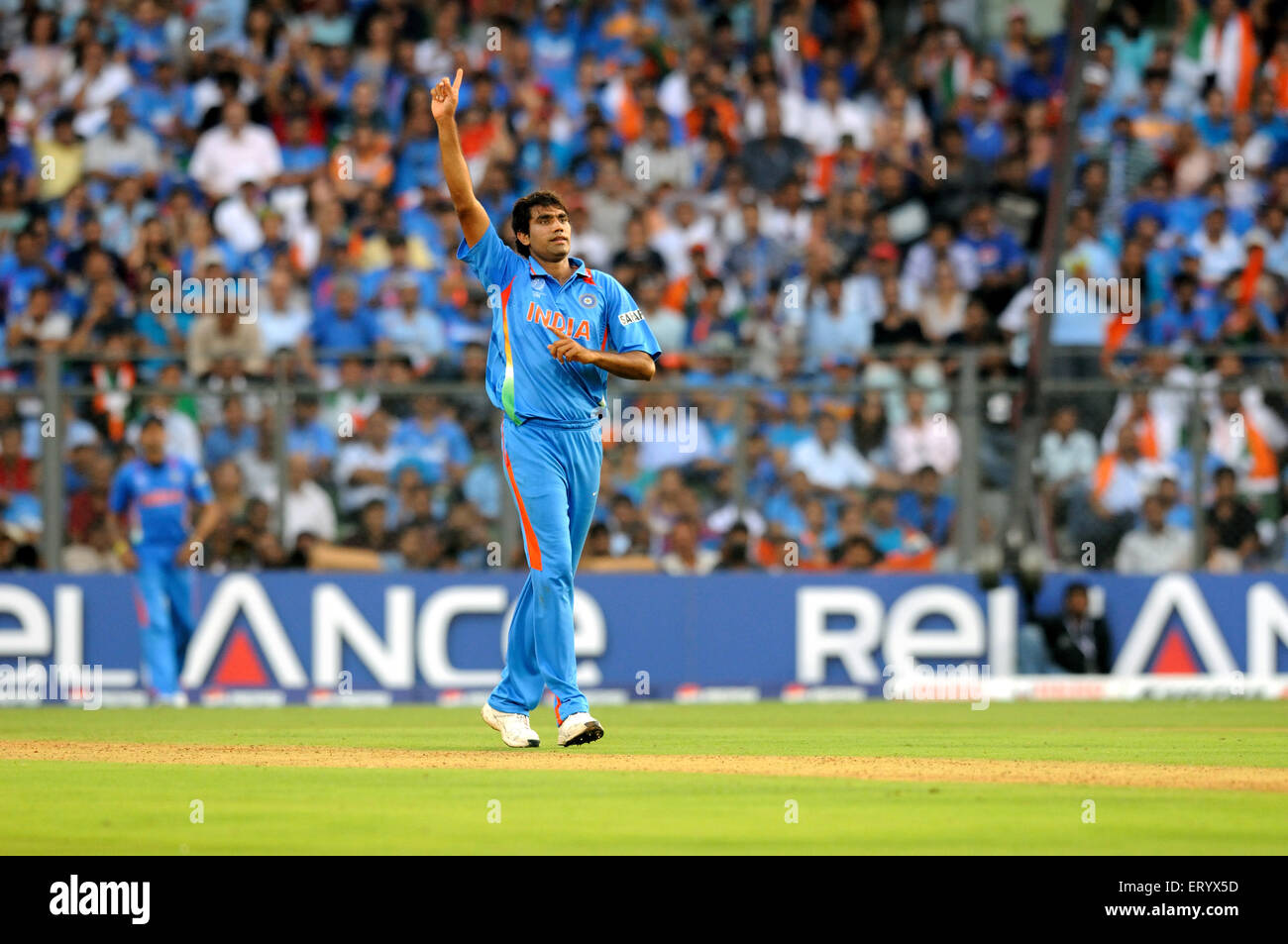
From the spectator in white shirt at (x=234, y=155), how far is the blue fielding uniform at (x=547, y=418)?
10.9 meters

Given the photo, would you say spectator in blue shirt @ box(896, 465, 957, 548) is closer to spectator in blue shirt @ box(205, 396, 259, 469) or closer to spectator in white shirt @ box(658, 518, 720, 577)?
spectator in white shirt @ box(658, 518, 720, 577)

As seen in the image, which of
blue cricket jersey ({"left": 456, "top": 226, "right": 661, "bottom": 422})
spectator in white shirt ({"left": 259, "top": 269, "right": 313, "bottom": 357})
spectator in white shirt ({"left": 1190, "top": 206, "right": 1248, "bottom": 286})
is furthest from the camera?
spectator in white shirt ({"left": 1190, "top": 206, "right": 1248, "bottom": 286})

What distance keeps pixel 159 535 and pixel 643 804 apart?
9280 millimetres

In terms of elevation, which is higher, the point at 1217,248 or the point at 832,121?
the point at 832,121

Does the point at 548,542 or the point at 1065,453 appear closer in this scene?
the point at 548,542

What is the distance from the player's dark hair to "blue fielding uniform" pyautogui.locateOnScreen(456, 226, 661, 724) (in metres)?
0.13

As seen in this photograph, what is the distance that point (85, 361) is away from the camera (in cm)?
1728

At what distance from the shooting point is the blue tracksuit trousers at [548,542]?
10.2 m

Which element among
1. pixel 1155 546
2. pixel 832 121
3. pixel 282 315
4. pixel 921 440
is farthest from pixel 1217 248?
pixel 282 315

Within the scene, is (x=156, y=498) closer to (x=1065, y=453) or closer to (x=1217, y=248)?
(x=1065, y=453)

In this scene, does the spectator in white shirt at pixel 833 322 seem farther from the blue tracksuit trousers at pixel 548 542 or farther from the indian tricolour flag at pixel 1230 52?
the blue tracksuit trousers at pixel 548 542

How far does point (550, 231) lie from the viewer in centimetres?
1024

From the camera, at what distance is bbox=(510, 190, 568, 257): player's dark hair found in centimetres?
1027

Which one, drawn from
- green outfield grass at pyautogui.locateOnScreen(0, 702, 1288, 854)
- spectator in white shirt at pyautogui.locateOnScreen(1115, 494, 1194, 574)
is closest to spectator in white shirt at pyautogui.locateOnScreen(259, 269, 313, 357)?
green outfield grass at pyautogui.locateOnScreen(0, 702, 1288, 854)
